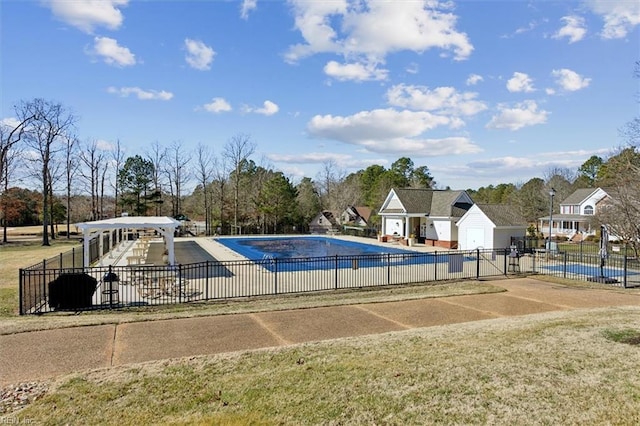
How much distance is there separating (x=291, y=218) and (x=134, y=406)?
1853 inches

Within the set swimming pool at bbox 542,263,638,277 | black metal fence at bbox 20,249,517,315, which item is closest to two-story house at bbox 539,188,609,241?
swimming pool at bbox 542,263,638,277

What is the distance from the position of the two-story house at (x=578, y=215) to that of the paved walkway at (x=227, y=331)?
3560 cm

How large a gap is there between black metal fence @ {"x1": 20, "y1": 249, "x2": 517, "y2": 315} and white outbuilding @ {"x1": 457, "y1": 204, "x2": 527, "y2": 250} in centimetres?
621

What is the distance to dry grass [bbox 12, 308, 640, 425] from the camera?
171 inches

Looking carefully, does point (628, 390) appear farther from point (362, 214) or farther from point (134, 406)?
point (362, 214)

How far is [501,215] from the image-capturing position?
94.7 ft

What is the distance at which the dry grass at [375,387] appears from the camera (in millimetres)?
4336

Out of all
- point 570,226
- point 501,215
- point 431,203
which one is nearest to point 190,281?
point 501,215

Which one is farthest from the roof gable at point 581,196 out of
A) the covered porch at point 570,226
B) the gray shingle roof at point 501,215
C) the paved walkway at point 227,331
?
the paved walkway at point 227,331

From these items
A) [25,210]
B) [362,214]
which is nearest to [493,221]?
[362,214]

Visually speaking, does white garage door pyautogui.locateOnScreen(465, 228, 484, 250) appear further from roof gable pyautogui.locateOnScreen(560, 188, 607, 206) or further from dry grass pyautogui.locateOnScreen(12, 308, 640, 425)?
roof gable pyautogui.locateOnScreen(560, 188, 607, 206)

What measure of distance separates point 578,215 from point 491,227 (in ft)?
79.0

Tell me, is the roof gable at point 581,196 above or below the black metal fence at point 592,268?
above

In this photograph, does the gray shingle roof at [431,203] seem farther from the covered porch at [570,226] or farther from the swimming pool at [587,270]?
the covered porch at [570,226]
